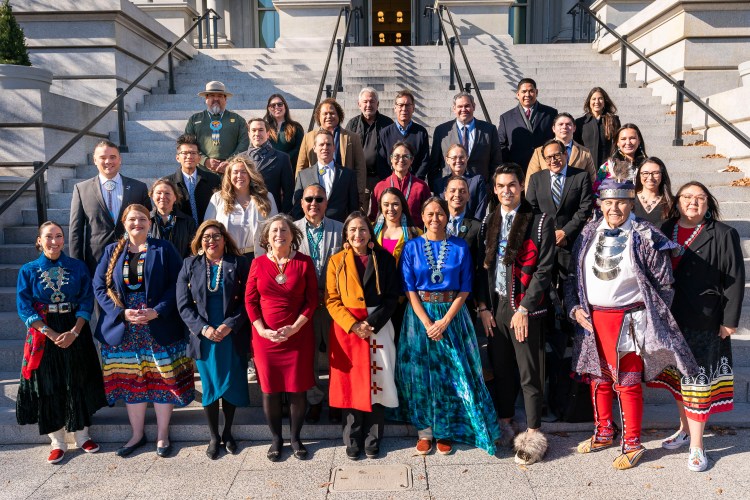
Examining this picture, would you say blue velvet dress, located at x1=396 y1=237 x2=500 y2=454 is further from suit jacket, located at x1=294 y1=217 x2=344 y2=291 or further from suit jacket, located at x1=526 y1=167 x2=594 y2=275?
suit jacket, located at x1=526 y1=167 x2=594 y2=275

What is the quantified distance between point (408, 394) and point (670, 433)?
2121 millimetres

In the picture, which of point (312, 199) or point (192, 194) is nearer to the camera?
point (312, 199)

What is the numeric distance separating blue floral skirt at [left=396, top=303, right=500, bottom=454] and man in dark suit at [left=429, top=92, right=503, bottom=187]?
6.30 ft

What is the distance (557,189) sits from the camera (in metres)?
5.17

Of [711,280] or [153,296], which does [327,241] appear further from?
[711,280]

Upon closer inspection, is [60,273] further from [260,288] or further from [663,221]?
[663,221]

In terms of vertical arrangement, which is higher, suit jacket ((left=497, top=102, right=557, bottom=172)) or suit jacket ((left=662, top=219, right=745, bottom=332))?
suit jacket ((left=497, top=102, right=557, bottom=172))

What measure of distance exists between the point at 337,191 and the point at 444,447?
2414 mm

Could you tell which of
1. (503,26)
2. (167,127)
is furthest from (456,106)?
(503,26)

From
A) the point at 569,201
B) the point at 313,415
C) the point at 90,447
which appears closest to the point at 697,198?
the point at 569,201

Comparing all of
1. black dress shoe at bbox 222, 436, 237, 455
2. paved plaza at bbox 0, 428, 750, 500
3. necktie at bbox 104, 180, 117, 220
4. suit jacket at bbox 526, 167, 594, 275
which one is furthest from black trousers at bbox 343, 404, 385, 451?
necktie at bbox 104, 180, 117, 220

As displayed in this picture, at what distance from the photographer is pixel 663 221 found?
14.9 feet

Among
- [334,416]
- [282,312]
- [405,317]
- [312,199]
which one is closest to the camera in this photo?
[282,312]

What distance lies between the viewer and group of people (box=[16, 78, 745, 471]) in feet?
13.8
